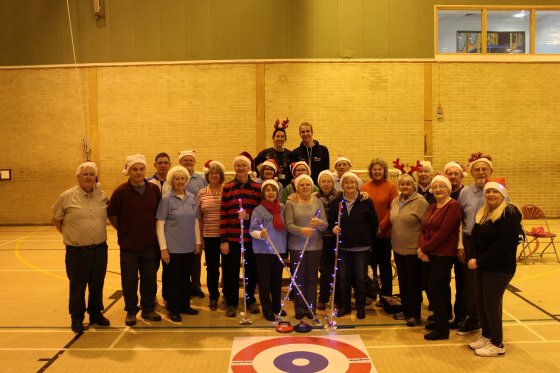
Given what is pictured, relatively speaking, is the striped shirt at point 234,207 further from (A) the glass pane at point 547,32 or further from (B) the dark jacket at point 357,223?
(A) the glass pane at point 547,32

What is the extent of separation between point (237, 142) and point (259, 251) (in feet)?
25.0

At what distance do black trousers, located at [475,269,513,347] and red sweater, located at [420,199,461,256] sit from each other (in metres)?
0.40

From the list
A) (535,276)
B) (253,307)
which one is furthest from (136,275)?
(535,276)

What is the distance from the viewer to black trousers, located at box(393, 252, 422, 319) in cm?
511

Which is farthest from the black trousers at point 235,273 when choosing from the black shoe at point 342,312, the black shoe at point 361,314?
the black shoe at point 361,314

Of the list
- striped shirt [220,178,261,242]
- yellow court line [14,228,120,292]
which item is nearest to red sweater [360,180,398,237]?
striped shirt [220,178,261,242]

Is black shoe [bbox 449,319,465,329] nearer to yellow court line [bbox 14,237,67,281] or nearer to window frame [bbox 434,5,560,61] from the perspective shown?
yellow court line [bbox 14,237,67,281]

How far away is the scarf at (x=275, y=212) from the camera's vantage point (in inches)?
207

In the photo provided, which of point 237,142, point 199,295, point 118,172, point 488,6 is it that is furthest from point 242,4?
point 199,295

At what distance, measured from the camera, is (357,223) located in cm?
532

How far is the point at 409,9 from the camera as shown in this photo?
40.2ft

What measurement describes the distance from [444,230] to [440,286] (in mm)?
557

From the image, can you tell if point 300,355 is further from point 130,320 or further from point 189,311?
point 130,320

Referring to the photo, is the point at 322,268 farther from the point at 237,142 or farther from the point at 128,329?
the point at 237,142
